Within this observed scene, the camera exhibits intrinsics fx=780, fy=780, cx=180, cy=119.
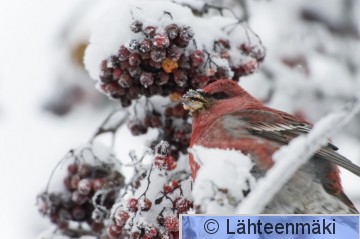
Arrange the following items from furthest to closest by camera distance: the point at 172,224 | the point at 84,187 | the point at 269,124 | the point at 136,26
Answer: the point at 84,187, the point at 136,26, the point at 269,124, the point at 172,224

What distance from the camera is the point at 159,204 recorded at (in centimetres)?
225

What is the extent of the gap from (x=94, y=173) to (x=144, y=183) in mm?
559

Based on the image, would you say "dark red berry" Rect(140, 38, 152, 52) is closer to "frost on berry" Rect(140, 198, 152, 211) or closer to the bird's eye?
the bird's eye

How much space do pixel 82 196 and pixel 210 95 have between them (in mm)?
622

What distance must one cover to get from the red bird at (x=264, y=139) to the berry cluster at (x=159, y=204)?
3.2 inches

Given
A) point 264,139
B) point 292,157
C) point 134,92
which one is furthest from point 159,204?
point 292,157

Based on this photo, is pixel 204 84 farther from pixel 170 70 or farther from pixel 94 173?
pixel 94 173

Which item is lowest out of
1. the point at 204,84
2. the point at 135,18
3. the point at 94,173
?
the point at 94,173

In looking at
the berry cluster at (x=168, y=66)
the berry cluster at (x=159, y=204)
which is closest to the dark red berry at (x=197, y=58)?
the berry cluster at (x=168, y=66)

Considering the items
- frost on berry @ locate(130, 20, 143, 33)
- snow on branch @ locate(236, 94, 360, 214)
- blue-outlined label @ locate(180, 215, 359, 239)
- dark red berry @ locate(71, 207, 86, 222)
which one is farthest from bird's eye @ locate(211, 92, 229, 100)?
snow on branch @ locate(236, 94, 360, 214)

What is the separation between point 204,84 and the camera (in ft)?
8.27

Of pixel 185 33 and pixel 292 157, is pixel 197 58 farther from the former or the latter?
pixel 292 157

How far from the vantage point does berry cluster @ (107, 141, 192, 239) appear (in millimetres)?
2189

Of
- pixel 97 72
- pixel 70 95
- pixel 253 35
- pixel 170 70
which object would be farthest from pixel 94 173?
pixel 70 95
